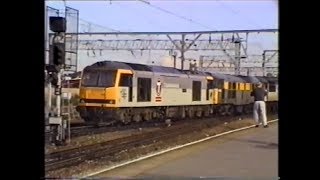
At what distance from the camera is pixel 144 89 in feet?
61.2

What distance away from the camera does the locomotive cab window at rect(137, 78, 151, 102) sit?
59.5 ft

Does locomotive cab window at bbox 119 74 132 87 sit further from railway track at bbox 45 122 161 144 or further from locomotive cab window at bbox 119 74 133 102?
railway track at bbox 45 122 161 144

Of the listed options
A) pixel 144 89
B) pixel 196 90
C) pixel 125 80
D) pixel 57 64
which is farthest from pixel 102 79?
pixel 57 64

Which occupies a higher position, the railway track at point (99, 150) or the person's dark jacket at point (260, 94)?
the person's dark jacket at point (260, 94)

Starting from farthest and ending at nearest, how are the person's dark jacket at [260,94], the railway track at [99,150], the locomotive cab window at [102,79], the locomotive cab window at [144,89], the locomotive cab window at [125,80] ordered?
the locomotive cab window at [144,89]
the locomotive cab window at [125,80]
the locomotive cab window at [102,79]
the person's dark jacket at [260,94]
the railway track at [99,150]

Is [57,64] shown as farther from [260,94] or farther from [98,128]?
[98,128]

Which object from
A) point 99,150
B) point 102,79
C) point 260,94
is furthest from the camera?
point 102,79

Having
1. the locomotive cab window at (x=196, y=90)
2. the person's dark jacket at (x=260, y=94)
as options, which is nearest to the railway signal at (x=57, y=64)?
the person's dark jacket at (x=260, y=94)

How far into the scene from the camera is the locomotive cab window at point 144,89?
1812cm

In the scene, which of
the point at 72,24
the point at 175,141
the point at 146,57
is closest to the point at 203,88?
the point at 146,57

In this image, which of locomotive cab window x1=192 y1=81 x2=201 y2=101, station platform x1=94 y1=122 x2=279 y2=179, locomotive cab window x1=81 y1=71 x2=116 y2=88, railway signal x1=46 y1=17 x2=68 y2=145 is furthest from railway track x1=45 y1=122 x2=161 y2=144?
railway signal x1=46 y1=17 x2=68 y2=145

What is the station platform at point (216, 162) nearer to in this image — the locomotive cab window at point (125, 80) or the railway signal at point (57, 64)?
the railway signal at point (57, 64)
